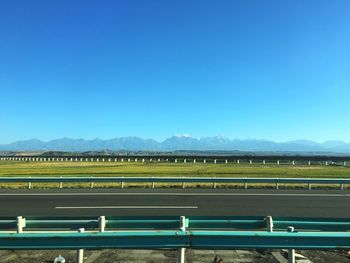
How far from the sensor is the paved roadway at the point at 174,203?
593 inches

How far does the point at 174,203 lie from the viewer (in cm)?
1750

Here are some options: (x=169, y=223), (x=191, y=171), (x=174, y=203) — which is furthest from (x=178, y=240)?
(x=191, y=171)

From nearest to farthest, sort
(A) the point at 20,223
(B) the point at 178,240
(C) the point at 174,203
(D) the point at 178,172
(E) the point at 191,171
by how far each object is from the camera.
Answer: (B) the point at 178,240 < (A) the point at 20,223 < (C) the point at 174,203 < (D) the point at 178,172 < (E) the point at 191,171

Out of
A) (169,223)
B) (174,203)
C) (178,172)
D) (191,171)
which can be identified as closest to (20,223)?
(169,223)

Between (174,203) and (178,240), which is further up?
(178,240)

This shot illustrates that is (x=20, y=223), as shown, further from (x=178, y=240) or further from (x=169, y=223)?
(x=178, y=240)

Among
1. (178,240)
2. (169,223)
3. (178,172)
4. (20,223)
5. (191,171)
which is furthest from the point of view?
(191,171)

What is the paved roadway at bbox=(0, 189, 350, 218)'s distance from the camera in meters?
15.1

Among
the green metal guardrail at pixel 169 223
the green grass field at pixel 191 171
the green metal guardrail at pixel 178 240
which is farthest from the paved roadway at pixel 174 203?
the green grass field at pixel 191 171

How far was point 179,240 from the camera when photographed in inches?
254

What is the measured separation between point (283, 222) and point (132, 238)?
11.7 feet

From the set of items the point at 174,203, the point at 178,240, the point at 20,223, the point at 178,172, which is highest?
the point at 178,240

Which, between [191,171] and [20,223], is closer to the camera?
[20,223]

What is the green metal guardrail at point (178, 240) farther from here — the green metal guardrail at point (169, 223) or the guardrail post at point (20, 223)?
the guardrail post at point (20, 223)
